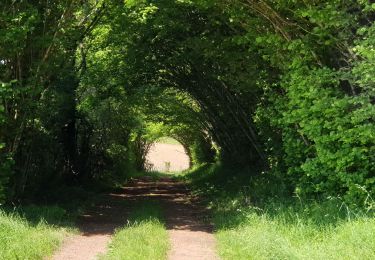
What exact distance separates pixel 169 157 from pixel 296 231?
5891cm

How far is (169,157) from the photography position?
6631 cm

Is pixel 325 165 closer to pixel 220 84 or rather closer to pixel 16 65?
pixel 16 65

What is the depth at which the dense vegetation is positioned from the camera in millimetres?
8602

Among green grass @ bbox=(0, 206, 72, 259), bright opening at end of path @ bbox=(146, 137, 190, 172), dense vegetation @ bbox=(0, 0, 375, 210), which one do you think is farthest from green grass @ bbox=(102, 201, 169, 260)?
bright opening at end of path @ bbox=(146, 137, 190, 172)

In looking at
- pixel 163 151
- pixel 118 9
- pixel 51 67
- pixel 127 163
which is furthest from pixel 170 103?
pixel 163 151

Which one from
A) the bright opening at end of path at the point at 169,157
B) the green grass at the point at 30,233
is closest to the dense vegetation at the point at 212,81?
the green grass at the point at 30,233

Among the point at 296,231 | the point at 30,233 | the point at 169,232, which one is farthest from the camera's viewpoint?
the point at 169,232

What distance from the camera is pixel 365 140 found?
→ 8195mm

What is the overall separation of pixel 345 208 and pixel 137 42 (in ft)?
32.9

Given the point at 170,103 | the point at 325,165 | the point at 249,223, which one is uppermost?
the point at 170,103

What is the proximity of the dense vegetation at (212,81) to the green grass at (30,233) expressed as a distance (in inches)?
36.5

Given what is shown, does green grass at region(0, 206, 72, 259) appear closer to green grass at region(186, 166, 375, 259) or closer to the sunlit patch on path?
green grass at region(186, 166, 375, 259)

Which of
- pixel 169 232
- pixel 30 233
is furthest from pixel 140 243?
pixel 169 232

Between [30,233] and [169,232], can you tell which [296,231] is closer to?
[169,232]
